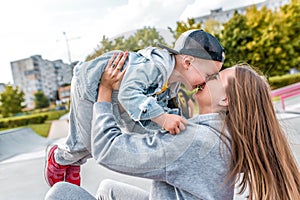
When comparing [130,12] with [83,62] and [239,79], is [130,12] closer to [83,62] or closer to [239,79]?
[83,62]

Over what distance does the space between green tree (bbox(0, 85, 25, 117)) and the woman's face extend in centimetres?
882

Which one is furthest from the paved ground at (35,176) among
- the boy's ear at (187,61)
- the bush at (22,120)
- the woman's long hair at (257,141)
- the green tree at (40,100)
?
the green tree at (40,100)

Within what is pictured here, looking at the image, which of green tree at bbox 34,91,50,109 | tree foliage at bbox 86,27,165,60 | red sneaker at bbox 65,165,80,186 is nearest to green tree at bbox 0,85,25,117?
green tree at bbox 34,91,50,109

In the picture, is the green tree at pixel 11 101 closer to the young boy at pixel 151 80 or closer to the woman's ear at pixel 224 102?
the young boy at pixel 151 80

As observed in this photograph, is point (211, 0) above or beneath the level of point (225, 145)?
above

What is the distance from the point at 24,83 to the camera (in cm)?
915

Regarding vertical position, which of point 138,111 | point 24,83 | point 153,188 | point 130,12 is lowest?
point 24,83

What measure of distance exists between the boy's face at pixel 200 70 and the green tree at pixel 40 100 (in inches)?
315

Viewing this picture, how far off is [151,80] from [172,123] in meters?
0.10

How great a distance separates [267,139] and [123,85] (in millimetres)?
234

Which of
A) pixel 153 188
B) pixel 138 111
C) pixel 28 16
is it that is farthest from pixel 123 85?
pixel 28 16

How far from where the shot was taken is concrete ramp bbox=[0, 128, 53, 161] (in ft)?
11.1

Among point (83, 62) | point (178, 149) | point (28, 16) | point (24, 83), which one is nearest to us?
point (178, 149)

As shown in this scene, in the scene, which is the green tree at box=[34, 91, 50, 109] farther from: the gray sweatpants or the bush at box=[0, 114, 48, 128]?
the gray sweatpants
